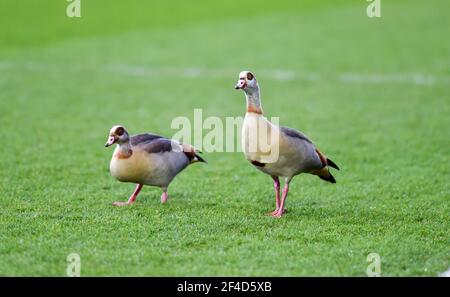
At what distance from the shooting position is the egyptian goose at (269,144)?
6449 millimetres

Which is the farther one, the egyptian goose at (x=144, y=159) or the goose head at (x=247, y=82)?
the egyptian goose at (x=144, y=159)

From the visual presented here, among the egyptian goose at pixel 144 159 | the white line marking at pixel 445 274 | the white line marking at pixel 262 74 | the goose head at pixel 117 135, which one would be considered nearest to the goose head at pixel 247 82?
the egyptian goose at pixel 144 159

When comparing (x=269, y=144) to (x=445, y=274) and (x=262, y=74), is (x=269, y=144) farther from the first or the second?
(x=262, y=74)

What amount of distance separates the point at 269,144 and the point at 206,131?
15.4ft

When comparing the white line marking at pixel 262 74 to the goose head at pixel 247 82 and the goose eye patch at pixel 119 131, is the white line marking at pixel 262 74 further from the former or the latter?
the goose eye patch at pixel 119 131

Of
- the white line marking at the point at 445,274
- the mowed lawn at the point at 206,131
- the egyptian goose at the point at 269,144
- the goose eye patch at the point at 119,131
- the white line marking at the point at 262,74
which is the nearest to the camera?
the white line marking at the point at 445,274

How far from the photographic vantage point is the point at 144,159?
6.70 meters

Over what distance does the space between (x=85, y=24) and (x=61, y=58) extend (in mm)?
4400

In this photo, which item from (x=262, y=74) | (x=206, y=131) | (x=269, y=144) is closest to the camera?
(x=269, y=144)

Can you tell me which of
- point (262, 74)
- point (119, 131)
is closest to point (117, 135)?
point (119, 131)

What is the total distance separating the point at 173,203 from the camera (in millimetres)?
7191

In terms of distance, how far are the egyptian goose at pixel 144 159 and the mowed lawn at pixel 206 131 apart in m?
0.29

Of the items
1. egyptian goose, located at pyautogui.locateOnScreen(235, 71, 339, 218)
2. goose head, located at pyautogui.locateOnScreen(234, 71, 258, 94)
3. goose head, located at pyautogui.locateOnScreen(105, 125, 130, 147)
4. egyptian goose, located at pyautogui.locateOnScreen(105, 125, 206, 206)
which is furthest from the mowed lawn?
goose head, located at pyautogui.locateOnScreen(234, 71, 258, 94)

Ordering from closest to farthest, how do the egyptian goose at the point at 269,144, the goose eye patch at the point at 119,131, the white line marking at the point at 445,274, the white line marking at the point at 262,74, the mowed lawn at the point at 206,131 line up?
the white line marking at the point at 445,274
the mowed lawn at the point at 206,131
the egyptian goose at the point at 269,144
the goose eye patch at the point at 119,131
the white line marking at the point at 262,74
